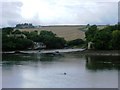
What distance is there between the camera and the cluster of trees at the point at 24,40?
11773 millimetres

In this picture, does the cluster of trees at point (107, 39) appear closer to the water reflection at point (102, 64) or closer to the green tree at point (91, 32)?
the green tree at point (91, 32)

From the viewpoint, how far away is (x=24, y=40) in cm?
1205

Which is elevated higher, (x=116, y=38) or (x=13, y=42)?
(x=116, y=38)

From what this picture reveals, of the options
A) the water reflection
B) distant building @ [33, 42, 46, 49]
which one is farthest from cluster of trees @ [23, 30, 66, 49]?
the water reflection

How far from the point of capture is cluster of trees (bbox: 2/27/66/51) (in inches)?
464

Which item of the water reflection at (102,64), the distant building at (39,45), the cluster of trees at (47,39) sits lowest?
the water reflection at (102,64)

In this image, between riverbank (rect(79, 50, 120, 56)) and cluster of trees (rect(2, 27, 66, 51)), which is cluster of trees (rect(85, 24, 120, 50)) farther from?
cluster of trees (rect(2, 27, 66, 51))

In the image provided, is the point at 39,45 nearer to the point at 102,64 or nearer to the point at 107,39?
the point at 107,39

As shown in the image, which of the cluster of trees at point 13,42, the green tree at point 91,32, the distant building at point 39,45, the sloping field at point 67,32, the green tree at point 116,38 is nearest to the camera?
the green tree at point 116,38

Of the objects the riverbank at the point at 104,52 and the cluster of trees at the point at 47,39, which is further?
the cluster of trees at the point at 47,39

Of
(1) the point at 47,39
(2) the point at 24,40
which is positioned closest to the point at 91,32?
(1) the point at 47,39

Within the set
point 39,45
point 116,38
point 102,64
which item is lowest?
point 102,64

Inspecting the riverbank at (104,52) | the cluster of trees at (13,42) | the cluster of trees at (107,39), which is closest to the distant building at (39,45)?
the cluster of trees at (13,42)

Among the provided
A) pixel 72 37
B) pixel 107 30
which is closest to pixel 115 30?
pixel 107 30
